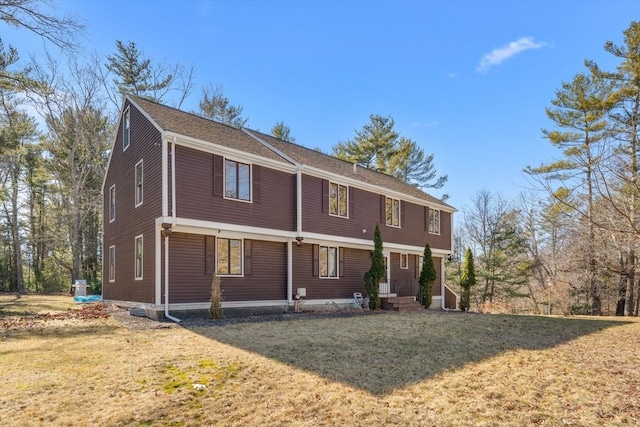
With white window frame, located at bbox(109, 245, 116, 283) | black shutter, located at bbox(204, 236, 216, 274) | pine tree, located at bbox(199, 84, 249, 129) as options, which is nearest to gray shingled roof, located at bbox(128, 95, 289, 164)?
black shutter, located at bbox(204, 236, 216, 274)

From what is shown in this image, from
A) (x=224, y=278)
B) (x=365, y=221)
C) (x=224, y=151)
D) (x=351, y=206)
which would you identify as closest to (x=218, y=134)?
(x=224, y=151)

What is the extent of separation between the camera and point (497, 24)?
52.6ft

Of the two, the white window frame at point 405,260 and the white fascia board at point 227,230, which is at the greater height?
the white fascia board at point 227,230

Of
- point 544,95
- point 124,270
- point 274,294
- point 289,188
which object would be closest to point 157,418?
point 274,294

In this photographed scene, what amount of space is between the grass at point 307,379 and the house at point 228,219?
139 inches

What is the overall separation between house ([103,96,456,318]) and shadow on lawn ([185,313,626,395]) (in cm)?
289

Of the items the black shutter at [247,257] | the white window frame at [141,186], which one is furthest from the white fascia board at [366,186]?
the white window frame at [141,186]

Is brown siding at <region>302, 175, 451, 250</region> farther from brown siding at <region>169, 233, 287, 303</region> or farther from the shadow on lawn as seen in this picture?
the shadow on lawn

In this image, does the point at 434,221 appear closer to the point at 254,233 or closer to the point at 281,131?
the point at 254,233

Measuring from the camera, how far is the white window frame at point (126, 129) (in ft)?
53.7

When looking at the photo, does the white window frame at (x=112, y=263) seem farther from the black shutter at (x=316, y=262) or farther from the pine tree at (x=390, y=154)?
the pine tree at (x=390, y=154)

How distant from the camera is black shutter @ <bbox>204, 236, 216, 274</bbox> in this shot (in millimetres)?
13336

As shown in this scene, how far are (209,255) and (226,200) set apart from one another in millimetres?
1843

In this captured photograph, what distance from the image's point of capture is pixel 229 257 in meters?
14.0
